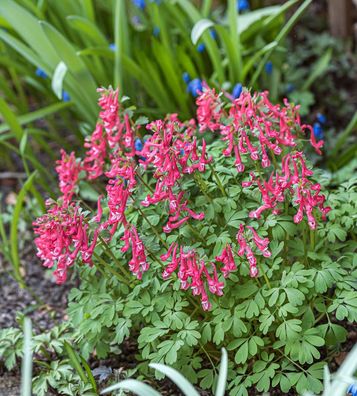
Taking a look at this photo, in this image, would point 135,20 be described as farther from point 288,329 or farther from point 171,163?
point 288,329

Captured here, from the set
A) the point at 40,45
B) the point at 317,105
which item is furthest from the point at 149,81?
the point at 317,105

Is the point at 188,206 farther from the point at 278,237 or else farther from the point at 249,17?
the point at 249,17

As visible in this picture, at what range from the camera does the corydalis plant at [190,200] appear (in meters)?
2.07

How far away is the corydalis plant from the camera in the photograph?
2.07 metres

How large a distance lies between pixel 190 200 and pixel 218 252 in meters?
0.24

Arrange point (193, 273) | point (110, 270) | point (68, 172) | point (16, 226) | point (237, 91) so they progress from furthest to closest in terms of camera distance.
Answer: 1. point (237, 91)
2. point (16, 226)
3. point (68, 172)
4. point (110, 270)
5. point (193, 273)

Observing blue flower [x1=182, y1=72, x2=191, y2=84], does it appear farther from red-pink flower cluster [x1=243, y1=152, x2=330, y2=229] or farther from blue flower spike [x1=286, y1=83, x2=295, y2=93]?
red-pink flower cluster [x1=243, y1=152, x2=330, y2=229]

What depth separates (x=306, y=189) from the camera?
6.75 ft

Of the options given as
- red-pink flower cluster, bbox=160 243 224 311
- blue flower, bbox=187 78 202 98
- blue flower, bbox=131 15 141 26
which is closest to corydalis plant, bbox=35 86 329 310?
red-pink flower cluster, bbox=160 243 224 311

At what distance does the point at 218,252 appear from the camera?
2.17 meters

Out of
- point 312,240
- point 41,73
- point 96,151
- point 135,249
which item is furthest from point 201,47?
point 135,249

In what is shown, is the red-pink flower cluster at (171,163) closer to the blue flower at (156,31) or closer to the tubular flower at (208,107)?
the tubular flower at (208,107)

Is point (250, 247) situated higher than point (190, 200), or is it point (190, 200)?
point (190, 200)

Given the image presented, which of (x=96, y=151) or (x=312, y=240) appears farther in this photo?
(x=96, y=151)
